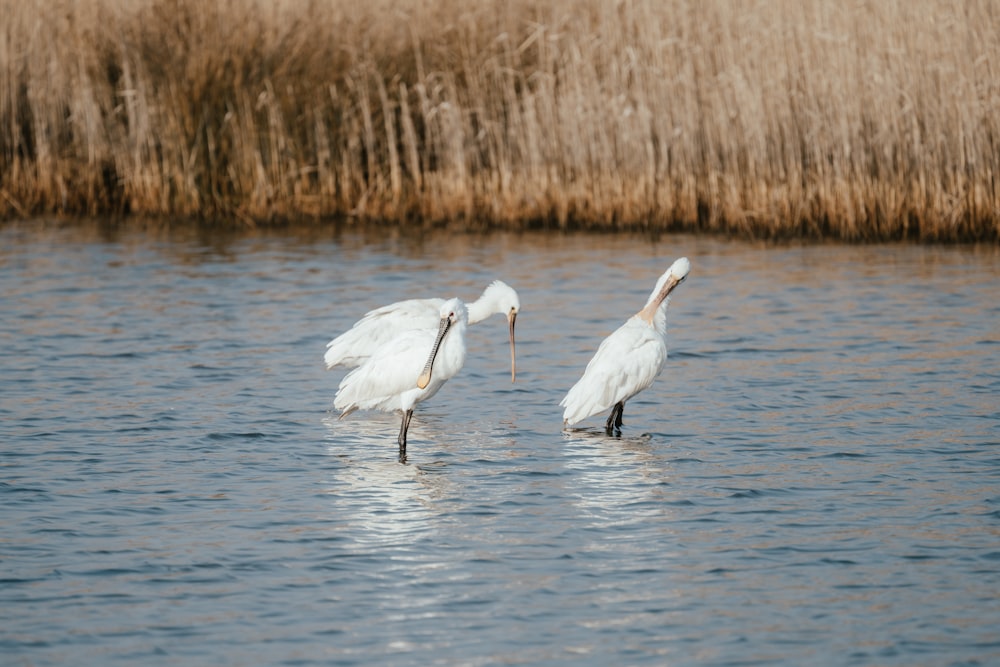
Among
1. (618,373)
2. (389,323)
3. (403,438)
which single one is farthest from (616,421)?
(389,323)

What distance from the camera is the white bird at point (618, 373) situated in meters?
9.31

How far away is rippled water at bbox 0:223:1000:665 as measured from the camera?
19.6 ft

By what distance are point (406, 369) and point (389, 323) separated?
4.75 ft

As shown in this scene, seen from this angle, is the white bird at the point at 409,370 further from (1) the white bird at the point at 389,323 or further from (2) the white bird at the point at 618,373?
(1) the white bird at the point at 389,323

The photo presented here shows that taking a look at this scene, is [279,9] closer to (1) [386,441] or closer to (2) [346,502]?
(1) [386,441]

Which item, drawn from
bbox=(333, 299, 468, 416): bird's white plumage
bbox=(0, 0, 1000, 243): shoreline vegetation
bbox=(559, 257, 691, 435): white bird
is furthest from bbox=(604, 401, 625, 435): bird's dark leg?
bbox=(0, 0, 1000, 243): shoreline vegetation

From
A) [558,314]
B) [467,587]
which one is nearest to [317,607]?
[467,587]

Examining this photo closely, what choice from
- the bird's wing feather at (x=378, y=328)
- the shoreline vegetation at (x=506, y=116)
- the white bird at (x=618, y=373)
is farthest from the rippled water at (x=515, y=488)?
the shoreline vegetation at (x=506, y=116)

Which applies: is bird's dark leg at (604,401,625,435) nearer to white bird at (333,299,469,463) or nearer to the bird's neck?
white bird at (333,299,469,463)

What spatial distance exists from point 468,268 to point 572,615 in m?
10.2

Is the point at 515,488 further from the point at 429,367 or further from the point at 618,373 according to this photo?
the point at 618,373

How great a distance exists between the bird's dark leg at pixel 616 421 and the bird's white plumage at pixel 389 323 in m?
1.36

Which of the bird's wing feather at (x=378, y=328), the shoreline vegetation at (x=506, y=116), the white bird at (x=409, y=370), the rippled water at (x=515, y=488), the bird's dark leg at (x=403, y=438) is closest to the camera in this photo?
the rippled water at (x=515, y=488)

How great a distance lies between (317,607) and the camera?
6219 mm
